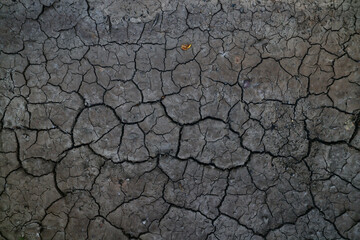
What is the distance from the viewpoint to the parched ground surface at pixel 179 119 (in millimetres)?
2635

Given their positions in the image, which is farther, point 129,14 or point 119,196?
point 129,14

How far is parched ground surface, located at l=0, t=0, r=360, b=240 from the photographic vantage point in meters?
2.63

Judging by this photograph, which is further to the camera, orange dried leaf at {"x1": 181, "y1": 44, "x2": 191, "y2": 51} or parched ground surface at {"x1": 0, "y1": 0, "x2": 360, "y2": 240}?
orange dried leaf at {"x1": 181, "y1": 44, "x2": 191, "y2": 51}

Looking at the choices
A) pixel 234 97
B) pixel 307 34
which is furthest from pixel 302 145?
pixel 307 34

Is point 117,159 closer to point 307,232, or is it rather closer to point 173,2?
point 173,2

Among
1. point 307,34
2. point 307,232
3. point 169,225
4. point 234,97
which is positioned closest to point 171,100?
point 234,97

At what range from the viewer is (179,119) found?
2.73 metres

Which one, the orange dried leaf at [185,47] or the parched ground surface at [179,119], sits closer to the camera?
the parched ground surface at [179,119]

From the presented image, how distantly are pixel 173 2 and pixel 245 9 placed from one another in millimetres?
693

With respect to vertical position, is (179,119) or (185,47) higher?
(185,47)

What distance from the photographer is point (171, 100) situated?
108 inches

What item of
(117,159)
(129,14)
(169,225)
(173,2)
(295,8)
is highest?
(295,8)

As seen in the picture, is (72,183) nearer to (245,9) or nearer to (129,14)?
(129,14)

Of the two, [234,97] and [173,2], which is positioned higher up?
[173,2]
